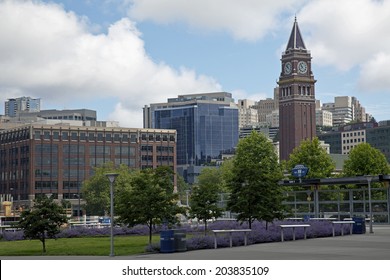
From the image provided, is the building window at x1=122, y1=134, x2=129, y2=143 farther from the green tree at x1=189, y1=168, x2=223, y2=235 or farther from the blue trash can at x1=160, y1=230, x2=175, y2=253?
the blue trash can at x1=160, y1=230, x2=175, y2=253

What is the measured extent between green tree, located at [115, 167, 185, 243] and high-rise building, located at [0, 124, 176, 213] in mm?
123424

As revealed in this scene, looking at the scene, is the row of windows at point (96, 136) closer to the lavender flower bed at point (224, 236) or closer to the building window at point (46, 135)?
the building window at point (46, 135)

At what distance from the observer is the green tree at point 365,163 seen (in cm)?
9550

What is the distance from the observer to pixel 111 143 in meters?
179

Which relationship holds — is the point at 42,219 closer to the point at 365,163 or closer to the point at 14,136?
the point at 365,163

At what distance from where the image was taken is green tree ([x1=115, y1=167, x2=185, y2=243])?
4188 cm

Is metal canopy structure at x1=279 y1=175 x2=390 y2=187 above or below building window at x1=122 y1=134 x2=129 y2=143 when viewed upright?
below

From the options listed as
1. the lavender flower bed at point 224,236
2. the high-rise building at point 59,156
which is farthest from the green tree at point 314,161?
the high-rise building at point 59,156

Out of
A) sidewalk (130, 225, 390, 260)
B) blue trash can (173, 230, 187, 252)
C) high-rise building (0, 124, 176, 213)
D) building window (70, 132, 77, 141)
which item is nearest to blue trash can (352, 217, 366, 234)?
sidewalk (130, 225, 390, 260)

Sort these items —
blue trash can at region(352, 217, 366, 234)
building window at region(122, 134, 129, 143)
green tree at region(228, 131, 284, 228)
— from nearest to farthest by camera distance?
green tree at region(228, 131, 284, 228) → blue trash can at region(352, 217, 366, 234) → building window at region(122, 134, 129, 143)

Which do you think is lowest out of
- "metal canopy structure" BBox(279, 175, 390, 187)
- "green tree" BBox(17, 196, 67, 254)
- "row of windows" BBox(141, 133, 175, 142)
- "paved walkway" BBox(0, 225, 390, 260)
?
"paved walkway" BBox(0, 225, 390, 260)

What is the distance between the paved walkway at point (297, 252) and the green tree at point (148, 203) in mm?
5762

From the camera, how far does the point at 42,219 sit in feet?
131

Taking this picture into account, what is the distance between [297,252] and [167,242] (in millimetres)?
6322
